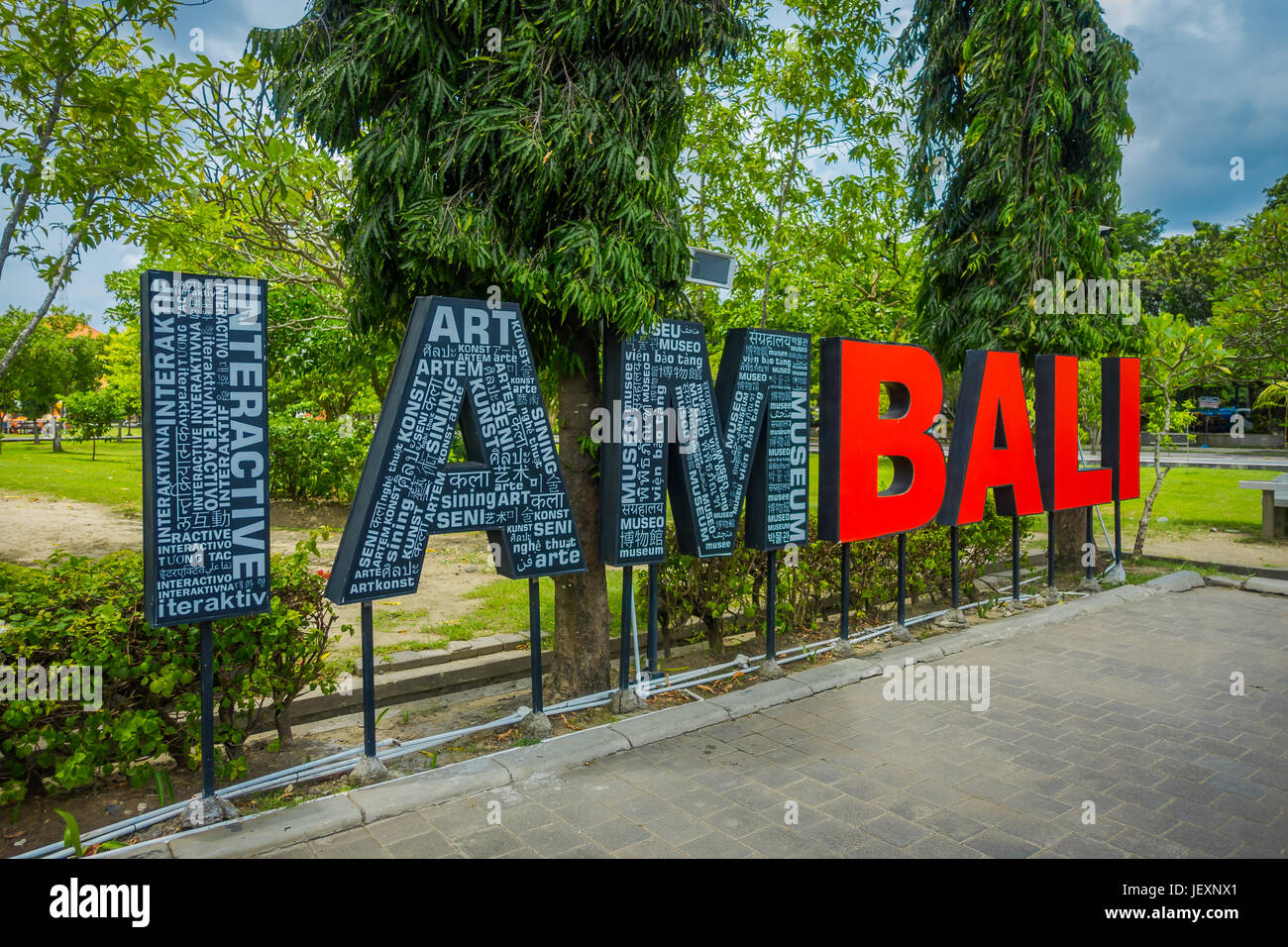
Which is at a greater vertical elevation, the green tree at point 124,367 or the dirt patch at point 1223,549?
the green tree at point 124,367

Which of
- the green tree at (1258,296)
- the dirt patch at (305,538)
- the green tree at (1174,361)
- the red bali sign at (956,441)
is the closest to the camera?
the red bali sign at (956,441)

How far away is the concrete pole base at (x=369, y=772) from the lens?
451 cm

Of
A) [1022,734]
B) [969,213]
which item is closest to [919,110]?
[969,213]

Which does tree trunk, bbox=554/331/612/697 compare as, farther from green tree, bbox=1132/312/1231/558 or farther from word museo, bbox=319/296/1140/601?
green tree, bbox=1132/312/1231/558

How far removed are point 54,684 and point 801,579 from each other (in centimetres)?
586

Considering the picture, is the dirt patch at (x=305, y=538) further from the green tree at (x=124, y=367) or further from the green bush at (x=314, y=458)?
the green tree at (x=124, y=367)

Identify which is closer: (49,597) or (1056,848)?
(1056,848)

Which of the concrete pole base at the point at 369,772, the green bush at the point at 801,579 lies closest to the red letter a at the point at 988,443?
the green bush at the point at 801,579

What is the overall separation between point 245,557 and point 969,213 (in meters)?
9.65

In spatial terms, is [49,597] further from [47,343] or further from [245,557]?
[47,343]

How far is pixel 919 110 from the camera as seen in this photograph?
1067 centimetres

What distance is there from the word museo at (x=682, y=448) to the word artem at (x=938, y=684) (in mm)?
1203

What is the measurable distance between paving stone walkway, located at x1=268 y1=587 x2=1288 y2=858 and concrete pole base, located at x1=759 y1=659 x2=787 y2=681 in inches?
17.5

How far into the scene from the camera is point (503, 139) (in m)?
4.95
